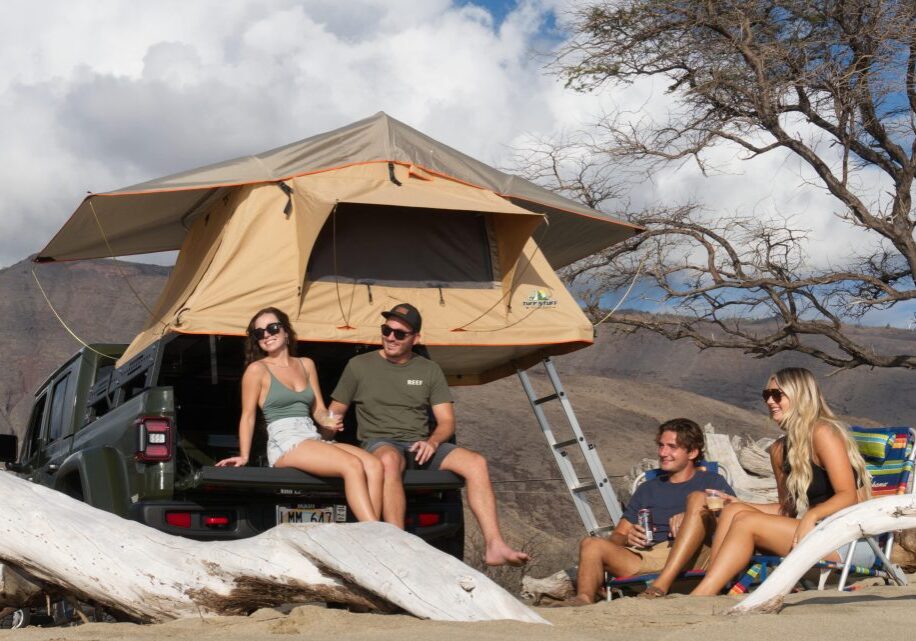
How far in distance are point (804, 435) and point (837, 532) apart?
49.6 inches

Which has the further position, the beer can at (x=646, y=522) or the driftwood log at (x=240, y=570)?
the beer can at (x=646, y=522)

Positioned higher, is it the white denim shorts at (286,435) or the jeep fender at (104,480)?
the white denim shorts at (286,435)

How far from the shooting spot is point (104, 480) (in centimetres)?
559

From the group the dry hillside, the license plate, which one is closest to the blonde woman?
the license plate

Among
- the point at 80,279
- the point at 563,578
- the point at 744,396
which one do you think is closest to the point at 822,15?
the point at 563,578

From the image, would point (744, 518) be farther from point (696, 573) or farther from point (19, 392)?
point (19, 392)

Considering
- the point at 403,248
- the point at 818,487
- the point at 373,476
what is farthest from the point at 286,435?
the point at 818,487

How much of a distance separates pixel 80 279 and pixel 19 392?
6824 millimetres

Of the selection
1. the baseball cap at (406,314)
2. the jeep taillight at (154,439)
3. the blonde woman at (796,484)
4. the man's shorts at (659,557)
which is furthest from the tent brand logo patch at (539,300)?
the jeep taillight at (154,439)

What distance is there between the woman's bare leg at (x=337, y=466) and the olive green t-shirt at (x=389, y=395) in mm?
602

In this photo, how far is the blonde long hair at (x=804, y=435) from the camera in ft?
17.7

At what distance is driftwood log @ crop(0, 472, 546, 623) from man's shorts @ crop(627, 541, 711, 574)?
2074 millimetres

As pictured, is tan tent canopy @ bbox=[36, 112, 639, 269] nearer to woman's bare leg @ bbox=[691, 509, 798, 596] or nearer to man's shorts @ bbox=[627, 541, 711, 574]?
man's shorts @ bbox=[627, 541, 711, 574]

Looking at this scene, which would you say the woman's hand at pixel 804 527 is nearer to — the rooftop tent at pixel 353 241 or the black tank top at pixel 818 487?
the black tank top at pixel 818 487
